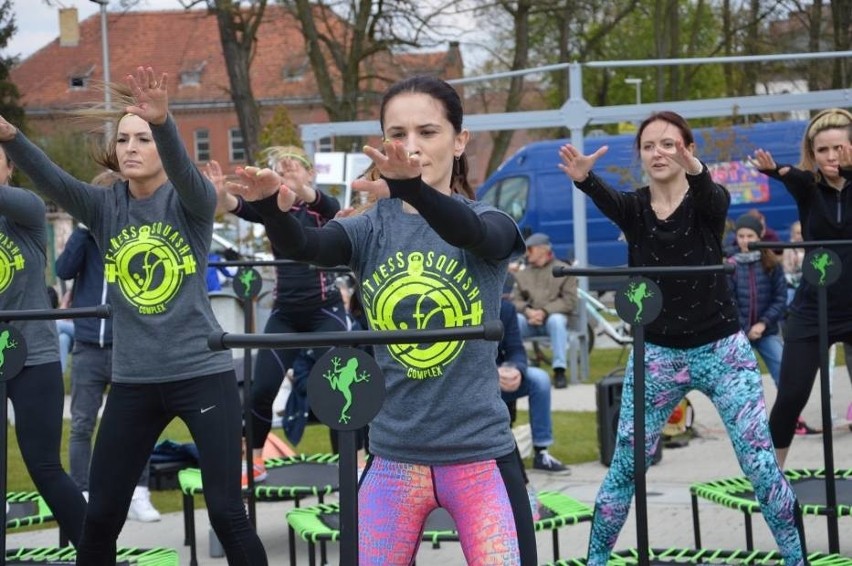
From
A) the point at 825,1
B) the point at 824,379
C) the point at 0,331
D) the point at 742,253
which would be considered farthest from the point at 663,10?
the point at 0,331

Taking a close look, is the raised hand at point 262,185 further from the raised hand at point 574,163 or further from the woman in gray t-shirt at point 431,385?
the raised hand at point 574,163

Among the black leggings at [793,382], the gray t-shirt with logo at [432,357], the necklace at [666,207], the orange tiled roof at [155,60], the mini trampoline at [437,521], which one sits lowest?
the mini trampoline at [437,521]

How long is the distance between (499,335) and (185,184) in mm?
2033

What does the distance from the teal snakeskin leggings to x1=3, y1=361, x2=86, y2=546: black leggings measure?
86.6 inches

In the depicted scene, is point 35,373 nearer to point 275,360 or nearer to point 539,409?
point 275,360

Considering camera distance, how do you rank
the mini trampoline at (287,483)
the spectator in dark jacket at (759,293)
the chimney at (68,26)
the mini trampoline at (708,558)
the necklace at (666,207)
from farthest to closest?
the chimney at (68,26) < the spectator in dark jacket at (759,293) < the mini trampoline at (287,483) < the mini trampoline at (708,558) < the necklace at (666,207)

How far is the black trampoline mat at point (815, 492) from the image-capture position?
6.10 meters

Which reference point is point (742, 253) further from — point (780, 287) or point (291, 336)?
point (291, 336)

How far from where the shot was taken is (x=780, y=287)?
33.1 ft

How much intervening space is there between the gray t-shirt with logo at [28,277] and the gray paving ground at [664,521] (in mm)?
1684

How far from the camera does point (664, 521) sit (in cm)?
716

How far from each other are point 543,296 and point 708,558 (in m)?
8.14

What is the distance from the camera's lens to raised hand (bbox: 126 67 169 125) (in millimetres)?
3941

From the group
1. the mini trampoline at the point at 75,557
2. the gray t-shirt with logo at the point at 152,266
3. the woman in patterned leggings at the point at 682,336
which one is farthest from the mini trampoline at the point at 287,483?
the woman in patterned leggings at the point at 682,336
